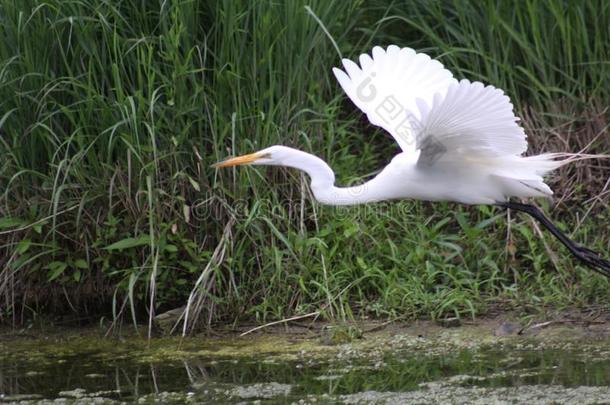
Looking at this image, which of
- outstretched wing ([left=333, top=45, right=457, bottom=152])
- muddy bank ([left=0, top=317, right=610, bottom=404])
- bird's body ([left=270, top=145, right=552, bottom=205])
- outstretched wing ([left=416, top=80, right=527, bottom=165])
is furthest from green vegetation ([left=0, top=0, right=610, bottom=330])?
outstretched wing ([left=416, top=80, right=527, bottom=165])

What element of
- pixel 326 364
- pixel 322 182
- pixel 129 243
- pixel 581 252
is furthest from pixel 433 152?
pixel 129 243

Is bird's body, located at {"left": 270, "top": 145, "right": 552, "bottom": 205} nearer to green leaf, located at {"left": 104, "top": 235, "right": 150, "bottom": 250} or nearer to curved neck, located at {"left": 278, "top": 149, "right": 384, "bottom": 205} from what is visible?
curved neck, located at {"left": 278, "top": 149, "right": 384, "bottom": 205}

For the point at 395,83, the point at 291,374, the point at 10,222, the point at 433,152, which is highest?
the point at 395,83

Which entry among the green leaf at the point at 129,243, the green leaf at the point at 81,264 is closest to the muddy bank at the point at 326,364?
the green leaf at the point at 81,264

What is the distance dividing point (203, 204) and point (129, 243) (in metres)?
0.44

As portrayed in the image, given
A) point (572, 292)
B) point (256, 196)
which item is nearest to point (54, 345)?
point (256, 196)

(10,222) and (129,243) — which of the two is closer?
(129,243)

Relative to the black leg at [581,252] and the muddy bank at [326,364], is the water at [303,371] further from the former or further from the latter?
the black leg at [581,252]

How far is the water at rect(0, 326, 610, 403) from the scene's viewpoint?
15.4 ft

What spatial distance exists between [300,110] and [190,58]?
691 millimetres

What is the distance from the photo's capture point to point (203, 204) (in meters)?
6.02

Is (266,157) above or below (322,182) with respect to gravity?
above

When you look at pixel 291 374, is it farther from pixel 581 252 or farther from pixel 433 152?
pixel 581 252

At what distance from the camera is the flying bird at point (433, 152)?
16.3ft
